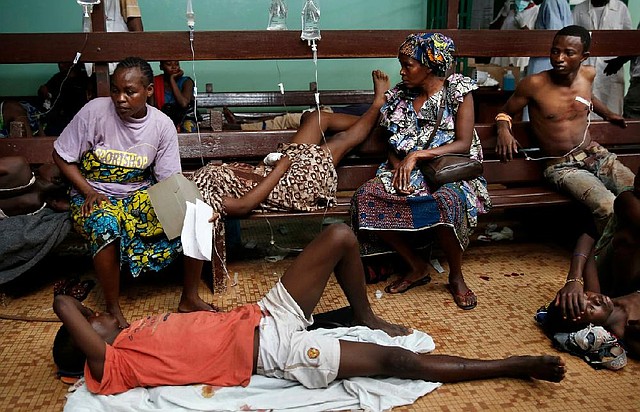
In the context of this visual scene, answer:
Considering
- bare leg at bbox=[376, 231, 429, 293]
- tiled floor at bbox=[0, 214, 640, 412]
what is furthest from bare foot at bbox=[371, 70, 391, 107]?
tiled floor at bbox=[0, 214, 640, 412]

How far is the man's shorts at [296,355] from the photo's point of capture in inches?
98.1

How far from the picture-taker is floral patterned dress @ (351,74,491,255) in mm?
3646

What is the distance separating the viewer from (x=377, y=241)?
3.95 meters

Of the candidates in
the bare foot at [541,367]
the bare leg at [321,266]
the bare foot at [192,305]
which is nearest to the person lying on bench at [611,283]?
the bare foot at [541,367]

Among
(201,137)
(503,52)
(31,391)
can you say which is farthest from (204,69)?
(31,391)

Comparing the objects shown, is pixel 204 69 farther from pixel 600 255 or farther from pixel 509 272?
pixel 600 255

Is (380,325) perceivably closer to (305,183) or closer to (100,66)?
(305,183)

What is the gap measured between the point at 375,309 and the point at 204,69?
166 inches

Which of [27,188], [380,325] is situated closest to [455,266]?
[380,325]

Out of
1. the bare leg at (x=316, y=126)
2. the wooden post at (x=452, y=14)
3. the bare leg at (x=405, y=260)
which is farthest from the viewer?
the wooden post at (x=452, y=14)

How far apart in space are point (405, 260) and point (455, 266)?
1.09 ft

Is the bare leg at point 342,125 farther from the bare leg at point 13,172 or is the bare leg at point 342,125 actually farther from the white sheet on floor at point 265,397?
the white sheet on floor at point 265,397

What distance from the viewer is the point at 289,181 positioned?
386 centimetres

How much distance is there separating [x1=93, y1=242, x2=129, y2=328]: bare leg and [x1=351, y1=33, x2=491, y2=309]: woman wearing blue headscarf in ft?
4.71
